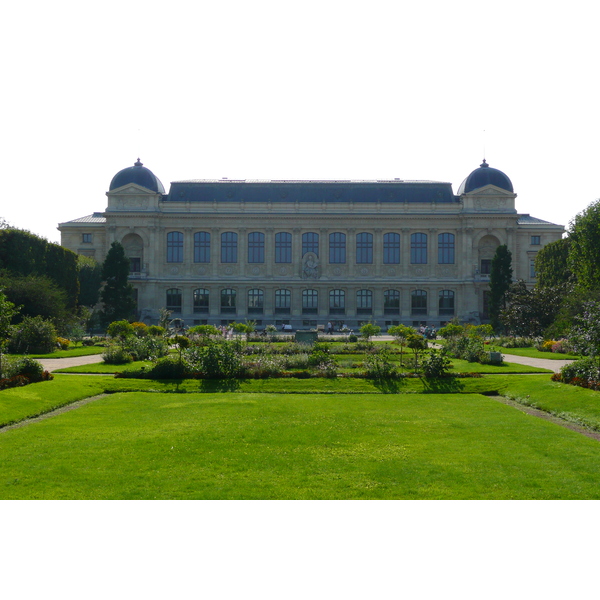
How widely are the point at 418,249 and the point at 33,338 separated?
5546cm

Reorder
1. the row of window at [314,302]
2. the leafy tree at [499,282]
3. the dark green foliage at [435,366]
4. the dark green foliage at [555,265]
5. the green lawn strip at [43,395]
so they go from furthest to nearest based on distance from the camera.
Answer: the row of window at [314,302]
the leafy tree at [499,282]
the dark green foliage at [555,265]
the dark green foliage at [435,366]
the green lawn strip at [43,395]

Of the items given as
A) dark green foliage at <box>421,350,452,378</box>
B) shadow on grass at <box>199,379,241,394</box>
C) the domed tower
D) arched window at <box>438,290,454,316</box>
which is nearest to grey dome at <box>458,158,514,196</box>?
the domed tower

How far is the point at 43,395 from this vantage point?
2031 centimetres

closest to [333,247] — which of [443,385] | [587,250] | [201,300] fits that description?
[201,300]

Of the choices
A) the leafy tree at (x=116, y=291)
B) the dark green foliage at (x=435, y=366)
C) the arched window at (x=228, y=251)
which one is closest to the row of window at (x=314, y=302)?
the arched window at (x=228, y=251)

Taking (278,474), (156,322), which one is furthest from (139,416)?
(156,322)

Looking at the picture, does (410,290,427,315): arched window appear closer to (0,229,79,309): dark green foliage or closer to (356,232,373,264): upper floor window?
(356,232,373,264): upper floor window

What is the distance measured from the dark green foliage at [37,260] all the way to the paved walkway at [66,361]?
609 inches

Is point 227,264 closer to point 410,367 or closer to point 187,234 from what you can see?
point 187,234

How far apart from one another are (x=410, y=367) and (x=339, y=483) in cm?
1785

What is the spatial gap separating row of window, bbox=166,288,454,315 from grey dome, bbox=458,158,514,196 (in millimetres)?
15182

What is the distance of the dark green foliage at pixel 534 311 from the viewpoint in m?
49.8

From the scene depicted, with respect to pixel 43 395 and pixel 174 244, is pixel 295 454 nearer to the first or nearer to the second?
pixel 43 395

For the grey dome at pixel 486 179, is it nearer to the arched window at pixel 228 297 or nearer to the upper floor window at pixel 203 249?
the arched window at pixel 228 297
